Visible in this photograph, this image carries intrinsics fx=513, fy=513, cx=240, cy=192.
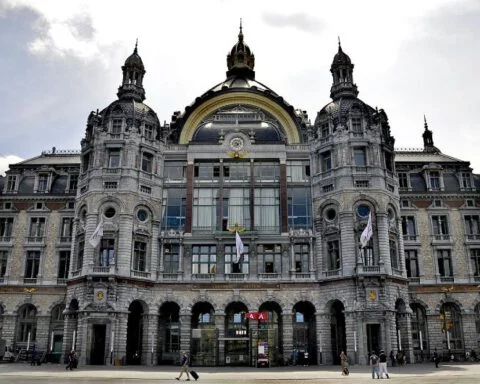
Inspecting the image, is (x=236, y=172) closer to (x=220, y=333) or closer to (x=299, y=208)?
(x=299, y=208)

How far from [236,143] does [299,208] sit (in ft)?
36.1

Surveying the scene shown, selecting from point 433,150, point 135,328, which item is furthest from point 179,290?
point 433,150

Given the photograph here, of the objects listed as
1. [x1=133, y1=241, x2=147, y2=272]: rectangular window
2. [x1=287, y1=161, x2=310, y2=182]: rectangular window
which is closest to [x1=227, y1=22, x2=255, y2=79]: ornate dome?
[x1=287, y1=161, x2=310, y2=182]: rectangular window

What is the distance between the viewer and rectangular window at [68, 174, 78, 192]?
65775 millimetres

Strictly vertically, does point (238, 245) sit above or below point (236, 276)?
above

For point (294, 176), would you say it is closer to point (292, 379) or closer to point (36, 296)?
point (292, 379)

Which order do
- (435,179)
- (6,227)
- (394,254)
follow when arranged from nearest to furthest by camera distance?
(394,254) < (6,227) < (435,179)

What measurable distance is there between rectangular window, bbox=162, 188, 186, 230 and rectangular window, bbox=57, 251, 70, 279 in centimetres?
1330

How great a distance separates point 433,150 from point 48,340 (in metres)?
57.2

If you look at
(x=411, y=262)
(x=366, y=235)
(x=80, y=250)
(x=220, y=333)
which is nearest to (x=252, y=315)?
(x=220, y=333)

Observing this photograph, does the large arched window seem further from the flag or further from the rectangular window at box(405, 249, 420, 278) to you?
the rectangular window at box(405, 249, 420, 278)

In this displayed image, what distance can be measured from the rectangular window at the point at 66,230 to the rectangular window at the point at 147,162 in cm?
1213

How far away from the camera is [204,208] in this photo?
198 ft

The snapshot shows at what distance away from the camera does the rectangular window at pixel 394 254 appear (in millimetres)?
56356
